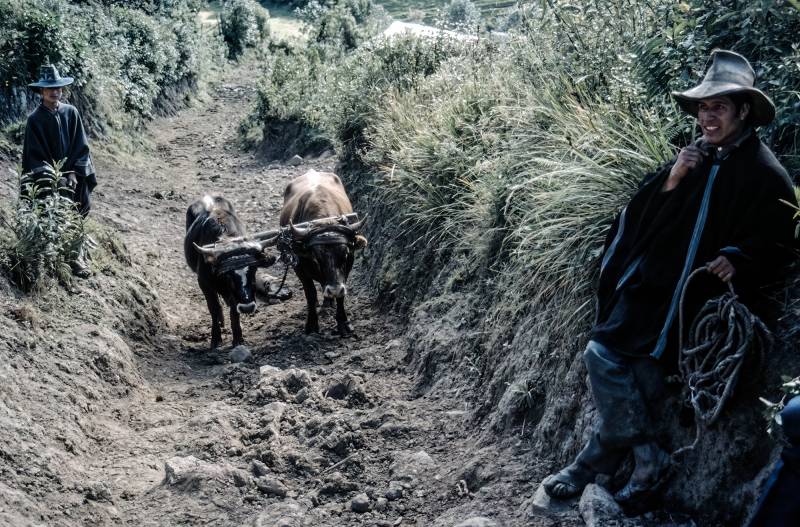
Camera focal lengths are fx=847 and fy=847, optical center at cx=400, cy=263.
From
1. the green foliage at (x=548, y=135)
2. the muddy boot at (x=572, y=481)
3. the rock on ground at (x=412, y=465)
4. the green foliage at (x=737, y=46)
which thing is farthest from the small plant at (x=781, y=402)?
the rock on ground at (x=412, y=465)

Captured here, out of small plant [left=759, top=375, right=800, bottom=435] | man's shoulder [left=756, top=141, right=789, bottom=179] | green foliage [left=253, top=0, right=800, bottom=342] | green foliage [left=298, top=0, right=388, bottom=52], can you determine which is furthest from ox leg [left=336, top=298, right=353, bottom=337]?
green foliage [left=298, top=0, right=388, bottom=52]

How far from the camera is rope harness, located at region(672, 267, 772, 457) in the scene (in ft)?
13.6

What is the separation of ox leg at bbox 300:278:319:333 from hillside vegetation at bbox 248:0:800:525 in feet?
3.01

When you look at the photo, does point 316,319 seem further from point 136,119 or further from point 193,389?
point 136,119

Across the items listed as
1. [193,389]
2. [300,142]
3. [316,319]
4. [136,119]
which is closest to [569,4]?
[316,319]

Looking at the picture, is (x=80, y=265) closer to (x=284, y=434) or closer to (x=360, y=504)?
(x=284, y=434)

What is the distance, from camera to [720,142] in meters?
4.30

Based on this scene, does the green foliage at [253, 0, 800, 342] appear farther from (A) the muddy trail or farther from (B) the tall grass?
(A) the muddy trail

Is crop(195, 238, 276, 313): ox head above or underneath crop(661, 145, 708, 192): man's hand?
underneath

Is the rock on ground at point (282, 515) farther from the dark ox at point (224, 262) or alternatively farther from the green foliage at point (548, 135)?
the dark ox at point (224, 262)

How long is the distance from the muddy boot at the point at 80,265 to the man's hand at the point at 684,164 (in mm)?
6995

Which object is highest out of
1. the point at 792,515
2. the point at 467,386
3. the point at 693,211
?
the point at 693,211

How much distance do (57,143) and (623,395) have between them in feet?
24.4

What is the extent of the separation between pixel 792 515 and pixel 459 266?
5234 millimetres
